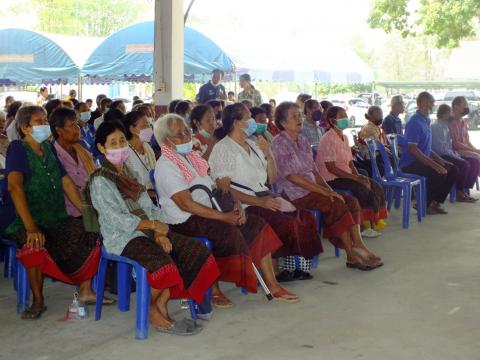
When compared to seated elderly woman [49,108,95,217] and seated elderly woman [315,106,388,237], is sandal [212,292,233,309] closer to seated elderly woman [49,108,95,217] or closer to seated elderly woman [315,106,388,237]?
seated elderly woman [49,108,95,217]

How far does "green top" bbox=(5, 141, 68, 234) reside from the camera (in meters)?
4.47

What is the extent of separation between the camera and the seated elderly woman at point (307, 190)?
566 cm

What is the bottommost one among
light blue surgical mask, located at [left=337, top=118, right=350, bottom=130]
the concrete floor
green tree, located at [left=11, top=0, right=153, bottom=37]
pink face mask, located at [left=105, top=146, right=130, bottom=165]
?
the concrete floor

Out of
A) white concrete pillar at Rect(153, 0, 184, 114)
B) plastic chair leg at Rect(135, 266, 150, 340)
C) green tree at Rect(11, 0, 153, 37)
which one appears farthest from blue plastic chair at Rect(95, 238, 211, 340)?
green tree at Rect(11, 0, 153, 37)

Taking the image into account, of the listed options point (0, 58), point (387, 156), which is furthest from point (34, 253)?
point (0, 58)

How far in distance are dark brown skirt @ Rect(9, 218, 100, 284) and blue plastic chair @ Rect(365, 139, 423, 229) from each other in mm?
3919

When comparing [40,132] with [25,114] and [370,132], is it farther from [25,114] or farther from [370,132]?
[370,132]

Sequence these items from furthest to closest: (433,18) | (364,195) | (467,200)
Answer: (433,18) < (467,200) < (364,195)

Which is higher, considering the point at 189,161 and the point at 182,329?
the point at 189,161

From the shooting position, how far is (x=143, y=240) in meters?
4.23

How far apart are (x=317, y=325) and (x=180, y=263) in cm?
90

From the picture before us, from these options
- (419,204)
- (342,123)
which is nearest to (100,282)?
(342,123)

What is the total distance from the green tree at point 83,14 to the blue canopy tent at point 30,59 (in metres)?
26.2

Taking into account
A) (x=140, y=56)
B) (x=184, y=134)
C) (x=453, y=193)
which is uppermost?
(x=140, y=56)
